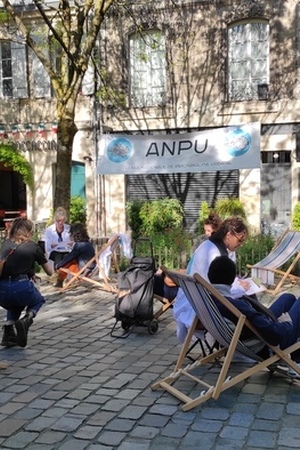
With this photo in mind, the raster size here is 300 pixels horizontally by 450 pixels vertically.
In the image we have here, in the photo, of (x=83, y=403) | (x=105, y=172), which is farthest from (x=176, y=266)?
(x=83, y=403)

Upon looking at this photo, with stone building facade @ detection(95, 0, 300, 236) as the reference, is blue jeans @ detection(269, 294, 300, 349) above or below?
below

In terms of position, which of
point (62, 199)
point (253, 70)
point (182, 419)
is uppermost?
point (253, 70)

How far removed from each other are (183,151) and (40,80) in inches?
258

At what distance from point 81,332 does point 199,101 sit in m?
10.5

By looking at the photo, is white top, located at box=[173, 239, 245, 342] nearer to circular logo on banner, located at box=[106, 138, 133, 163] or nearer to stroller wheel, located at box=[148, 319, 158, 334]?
stroller wheel, located at box=[148, 319, 158, 334]

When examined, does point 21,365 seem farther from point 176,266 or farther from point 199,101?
point 199,101

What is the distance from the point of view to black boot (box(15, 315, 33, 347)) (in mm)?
5851

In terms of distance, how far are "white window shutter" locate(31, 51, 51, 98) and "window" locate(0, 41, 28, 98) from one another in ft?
1.03

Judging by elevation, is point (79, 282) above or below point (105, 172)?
below

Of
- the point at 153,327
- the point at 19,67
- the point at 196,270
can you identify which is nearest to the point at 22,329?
the point at 153,327

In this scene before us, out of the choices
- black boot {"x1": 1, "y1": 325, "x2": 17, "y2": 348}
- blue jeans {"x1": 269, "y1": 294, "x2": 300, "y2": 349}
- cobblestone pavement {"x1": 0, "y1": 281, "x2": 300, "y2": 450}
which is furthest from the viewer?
black boot {"x1": 1, "y1": 325, "x2": 17, "y2": 348}

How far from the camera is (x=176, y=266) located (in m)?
10.5

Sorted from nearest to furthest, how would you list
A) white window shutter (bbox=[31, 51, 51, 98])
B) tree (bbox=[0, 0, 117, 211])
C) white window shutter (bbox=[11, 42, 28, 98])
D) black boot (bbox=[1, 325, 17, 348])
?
black boot (bbox=[1, 325, 17, 348])
tree (bbox=[0, 0, 117, 211])
white window shutter (bbox=[31, 51, 51, 98])
white window shutter (bbox=[11, 42, 28, 98])

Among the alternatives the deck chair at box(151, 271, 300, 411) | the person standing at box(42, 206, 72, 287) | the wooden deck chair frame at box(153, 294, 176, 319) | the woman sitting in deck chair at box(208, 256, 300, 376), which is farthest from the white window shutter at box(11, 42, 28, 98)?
the woman sitting in deck chair at box(208, 256, 300, 376)
